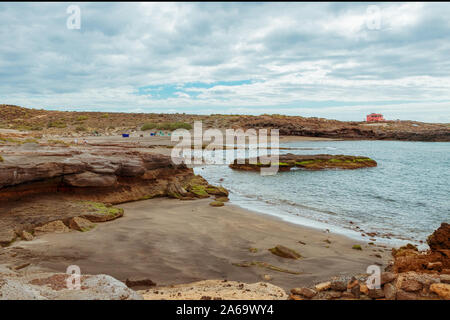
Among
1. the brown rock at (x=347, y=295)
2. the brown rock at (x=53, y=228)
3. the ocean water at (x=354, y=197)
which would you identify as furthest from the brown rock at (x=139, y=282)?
the ocean water at (x=354, y=197)

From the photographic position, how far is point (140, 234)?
9.70 meters

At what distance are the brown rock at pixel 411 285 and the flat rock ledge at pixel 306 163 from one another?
958 inches

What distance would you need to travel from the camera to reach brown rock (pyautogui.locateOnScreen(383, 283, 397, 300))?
492 cm

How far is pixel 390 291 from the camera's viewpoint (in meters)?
5.02

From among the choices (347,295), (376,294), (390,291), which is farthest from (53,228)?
(390,291)

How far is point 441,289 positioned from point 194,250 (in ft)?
19.0

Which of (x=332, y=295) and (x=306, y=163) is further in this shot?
(x=306, y=163)

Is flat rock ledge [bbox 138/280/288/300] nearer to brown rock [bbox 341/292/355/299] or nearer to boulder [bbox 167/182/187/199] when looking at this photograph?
brown rock [bbox 341/292/355/299]

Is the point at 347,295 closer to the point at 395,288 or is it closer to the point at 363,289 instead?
the point at 363,289

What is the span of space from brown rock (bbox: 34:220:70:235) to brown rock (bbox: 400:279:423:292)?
8830 mm
